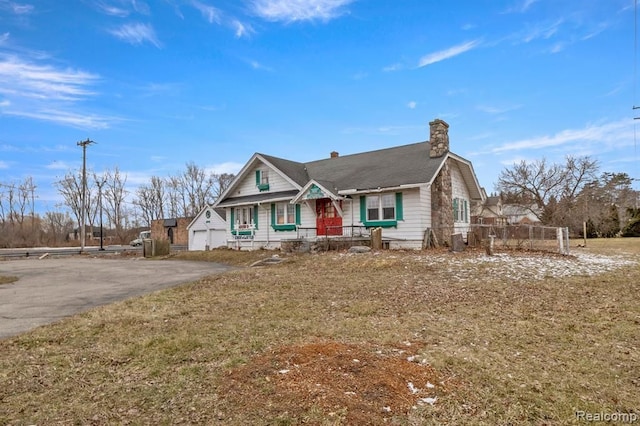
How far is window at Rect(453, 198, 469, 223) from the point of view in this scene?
2052 centimetres

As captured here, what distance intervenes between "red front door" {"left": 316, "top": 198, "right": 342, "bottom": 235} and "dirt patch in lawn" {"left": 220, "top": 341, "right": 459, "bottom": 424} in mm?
14587

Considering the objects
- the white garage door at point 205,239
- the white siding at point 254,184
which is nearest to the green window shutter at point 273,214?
the white siding at point 254,184

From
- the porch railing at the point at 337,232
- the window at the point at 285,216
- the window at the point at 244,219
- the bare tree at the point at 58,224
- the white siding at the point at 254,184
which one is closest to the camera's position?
the porch railing at the point at 337,232

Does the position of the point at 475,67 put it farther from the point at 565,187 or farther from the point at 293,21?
the point at 565,187

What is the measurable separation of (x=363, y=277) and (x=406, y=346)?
590 centimetres

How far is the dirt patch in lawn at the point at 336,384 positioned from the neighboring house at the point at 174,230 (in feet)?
139

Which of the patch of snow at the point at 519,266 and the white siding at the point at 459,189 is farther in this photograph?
the white siding at the point at 459,189

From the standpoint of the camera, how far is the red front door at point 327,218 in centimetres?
1956

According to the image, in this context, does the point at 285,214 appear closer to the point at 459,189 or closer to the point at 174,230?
the point at 459,189

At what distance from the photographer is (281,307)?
25.2ft

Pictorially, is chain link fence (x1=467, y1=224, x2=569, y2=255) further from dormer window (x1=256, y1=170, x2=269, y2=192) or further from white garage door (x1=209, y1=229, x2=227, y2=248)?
white garage door (x1=209, y1=229, x2=227, y2=248)

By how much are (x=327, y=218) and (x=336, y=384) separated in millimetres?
16193

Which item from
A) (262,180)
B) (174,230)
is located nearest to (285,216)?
(262,180)

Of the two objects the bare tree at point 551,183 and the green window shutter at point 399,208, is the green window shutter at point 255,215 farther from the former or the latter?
the bare tree at point 551,183
